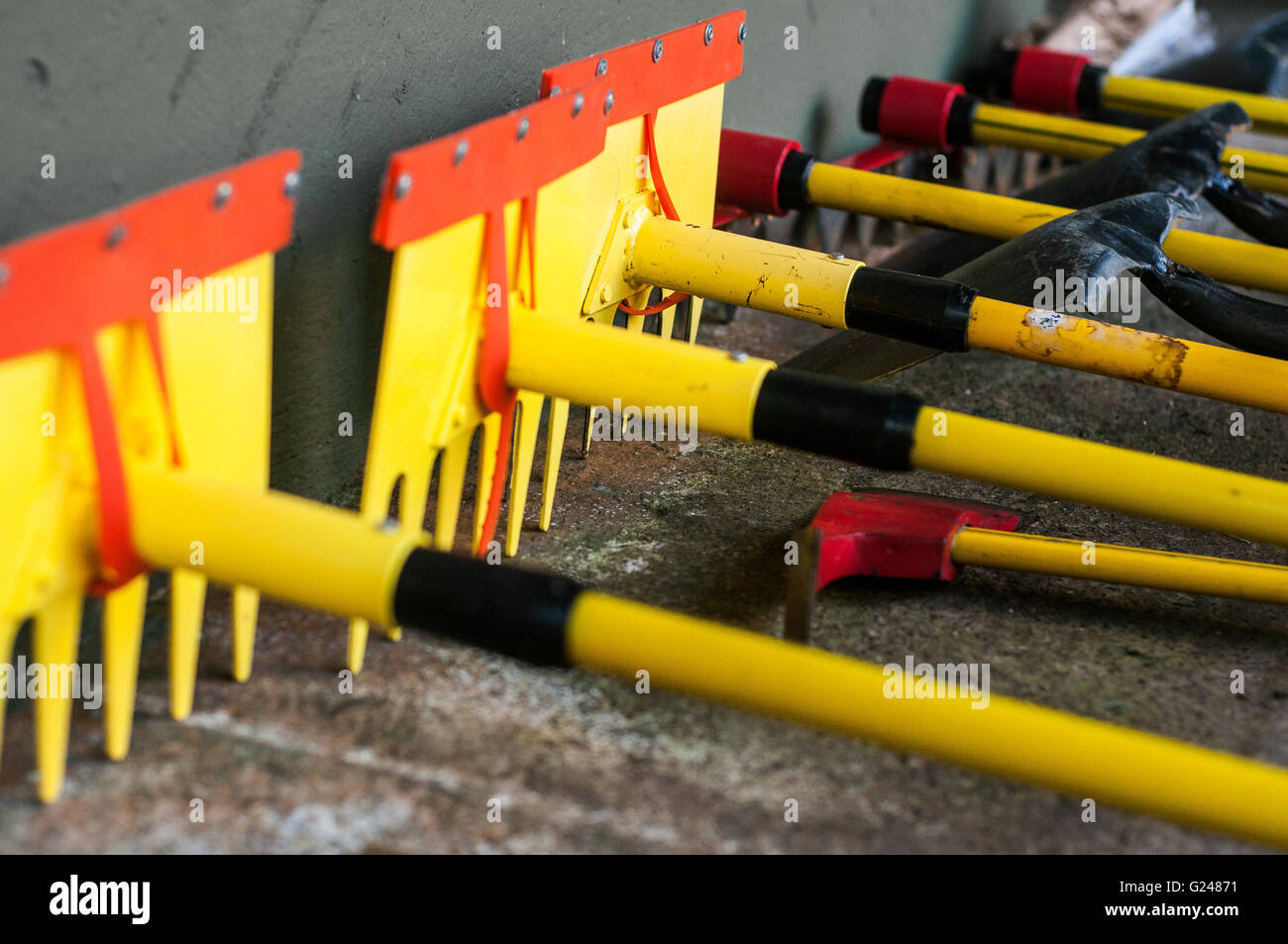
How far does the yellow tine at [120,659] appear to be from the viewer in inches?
55.4

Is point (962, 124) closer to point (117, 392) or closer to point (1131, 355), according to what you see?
point (1131, 355)

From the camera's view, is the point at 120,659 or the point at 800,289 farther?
the point at 800,289

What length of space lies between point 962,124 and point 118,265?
2463mm

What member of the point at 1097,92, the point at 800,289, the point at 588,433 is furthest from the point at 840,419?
the point at 1097,92

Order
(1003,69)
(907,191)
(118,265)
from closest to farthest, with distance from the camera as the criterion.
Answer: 1. (118,265)
2. (907,191)
3. (1003,69)

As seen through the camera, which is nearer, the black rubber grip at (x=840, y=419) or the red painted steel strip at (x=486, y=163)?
the red painted steel strip at (x=486, y=163)

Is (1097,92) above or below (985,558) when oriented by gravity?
above

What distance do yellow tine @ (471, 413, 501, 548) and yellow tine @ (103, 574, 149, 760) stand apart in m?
0.48

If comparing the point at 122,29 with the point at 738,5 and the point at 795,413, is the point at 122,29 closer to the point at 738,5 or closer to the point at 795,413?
the point at 795,413

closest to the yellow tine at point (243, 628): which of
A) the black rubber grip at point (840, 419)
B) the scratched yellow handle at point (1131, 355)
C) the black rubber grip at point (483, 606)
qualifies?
the black rubber grip at point (483, 606)

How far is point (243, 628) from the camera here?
1557 millimetres

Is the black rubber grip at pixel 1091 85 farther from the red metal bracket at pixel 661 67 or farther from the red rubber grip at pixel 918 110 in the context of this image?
the red metal bracket at pixel 661 67

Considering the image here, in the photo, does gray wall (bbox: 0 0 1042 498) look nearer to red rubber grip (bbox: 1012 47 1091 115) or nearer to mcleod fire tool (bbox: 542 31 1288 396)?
mcleod fire tool (bbox: 542 31 1288 396)

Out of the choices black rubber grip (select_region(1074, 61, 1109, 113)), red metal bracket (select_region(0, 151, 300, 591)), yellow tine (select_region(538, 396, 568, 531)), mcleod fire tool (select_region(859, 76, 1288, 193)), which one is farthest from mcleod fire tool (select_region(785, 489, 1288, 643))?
black rubber grip (select_region(1074, 61, 1109, 113))
